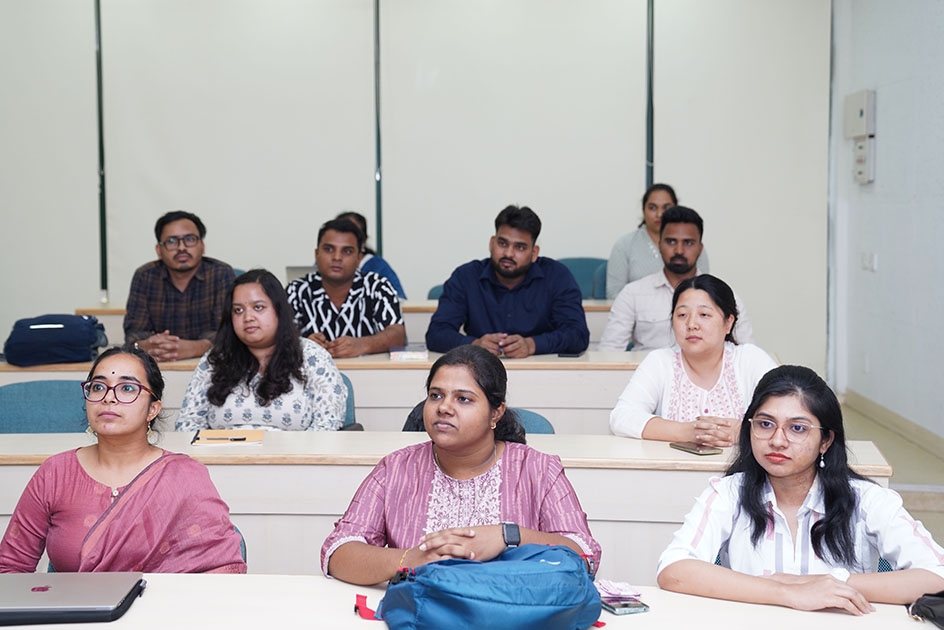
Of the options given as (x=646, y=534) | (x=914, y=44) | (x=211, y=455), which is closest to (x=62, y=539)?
(x=211, y=455)

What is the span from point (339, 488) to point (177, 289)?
95.3 inches

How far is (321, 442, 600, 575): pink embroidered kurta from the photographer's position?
217cm

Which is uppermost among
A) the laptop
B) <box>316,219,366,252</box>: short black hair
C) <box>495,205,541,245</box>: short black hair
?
<box>495,205,541,245</box>: short black hair

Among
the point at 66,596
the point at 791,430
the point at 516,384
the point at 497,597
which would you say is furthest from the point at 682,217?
the point at 66,596

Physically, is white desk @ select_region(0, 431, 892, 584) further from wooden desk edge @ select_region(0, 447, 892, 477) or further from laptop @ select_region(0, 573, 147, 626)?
laptop @ select_region(0, 573, 147, 626)

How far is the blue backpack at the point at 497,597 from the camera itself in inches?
62.2

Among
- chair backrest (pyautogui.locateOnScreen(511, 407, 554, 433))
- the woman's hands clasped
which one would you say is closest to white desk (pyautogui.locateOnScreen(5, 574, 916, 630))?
the woman's hands clasped

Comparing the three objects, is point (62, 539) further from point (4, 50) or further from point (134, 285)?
point (4, 50)

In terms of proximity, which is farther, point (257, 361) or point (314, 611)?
point (257, 361)

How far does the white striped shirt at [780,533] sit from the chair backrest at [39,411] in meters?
2.16

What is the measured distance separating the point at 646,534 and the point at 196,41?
18.7 feet

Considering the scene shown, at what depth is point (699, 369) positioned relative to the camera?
10.5 ft

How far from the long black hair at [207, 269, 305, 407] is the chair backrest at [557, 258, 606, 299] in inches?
136

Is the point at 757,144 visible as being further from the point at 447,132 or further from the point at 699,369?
the point at 699,369
